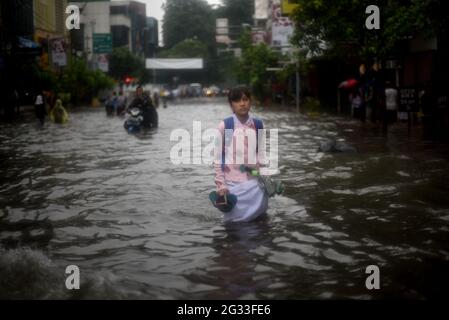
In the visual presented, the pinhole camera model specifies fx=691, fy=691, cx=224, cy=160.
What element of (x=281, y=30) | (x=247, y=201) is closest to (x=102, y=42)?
(x=281, y=30)

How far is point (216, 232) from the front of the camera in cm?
732

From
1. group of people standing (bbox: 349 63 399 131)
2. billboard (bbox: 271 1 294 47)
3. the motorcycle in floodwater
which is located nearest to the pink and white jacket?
group of people standing (bbox: 349 63 399 131)

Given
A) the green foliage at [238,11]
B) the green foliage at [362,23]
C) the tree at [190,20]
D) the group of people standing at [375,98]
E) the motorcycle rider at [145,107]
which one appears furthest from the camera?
the tree at [190,20]

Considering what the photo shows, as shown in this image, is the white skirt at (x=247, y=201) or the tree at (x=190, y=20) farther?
the tree at (x=190, y=20)

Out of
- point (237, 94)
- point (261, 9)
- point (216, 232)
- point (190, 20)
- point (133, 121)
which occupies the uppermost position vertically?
point (190, 20)

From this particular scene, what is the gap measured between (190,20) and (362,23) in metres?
94.4

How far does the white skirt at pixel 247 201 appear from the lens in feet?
23.8

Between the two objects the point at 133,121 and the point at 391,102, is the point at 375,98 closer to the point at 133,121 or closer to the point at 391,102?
the point at 391,102

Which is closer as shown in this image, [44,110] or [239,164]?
[239,164]

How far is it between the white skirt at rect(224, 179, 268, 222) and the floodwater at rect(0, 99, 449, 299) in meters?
0.15

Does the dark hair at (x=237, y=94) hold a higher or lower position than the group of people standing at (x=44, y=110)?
higher

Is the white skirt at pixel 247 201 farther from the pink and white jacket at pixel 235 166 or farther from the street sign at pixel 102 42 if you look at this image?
the street sign at pixel 102 42

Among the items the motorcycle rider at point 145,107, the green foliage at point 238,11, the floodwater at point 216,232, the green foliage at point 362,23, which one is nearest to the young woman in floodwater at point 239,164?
the floodwater at point 216,232

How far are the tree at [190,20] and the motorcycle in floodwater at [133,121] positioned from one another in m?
90.4
